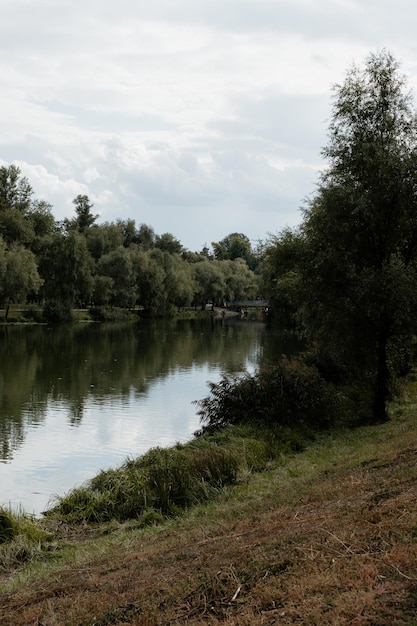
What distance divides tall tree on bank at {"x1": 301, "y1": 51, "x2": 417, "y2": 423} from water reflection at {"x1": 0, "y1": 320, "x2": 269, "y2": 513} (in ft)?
21.3

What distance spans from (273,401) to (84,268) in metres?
61.5

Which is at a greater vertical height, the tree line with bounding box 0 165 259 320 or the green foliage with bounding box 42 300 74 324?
the tree line with bounding box 0 165 259 320

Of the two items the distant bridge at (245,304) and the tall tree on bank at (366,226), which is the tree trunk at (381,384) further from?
the distant bridge at (245,304)

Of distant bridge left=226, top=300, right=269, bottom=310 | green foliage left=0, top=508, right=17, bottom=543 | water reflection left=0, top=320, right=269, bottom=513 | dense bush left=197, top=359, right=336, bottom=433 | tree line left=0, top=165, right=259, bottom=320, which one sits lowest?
water reflection left=0, top=320, right=269, bottom=513

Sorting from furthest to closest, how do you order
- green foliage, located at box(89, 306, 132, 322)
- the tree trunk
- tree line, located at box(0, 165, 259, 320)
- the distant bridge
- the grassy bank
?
the distant bridge, green foliage, located at box(89, 306, 132, 322), tree line, located at box(0, 165, 259, 320), the tree trunk, the grassy bank

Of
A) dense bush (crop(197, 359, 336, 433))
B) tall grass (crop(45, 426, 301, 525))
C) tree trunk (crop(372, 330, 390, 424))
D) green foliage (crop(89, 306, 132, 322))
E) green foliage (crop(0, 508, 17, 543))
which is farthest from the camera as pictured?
green foliage (crop(89, 306, 132, 322))

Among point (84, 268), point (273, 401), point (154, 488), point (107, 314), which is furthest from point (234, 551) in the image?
point (107, 314)

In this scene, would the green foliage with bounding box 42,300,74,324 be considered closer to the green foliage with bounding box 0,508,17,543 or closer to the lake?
the lake

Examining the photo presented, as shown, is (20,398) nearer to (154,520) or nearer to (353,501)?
(154,520)

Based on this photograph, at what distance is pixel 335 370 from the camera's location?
2744 centimetres

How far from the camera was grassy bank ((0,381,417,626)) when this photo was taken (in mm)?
5332

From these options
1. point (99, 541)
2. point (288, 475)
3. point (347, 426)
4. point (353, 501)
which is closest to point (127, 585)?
point (353, 501)

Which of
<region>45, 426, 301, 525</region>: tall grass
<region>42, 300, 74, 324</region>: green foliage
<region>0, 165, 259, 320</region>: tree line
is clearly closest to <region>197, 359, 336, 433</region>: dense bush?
<region>45, 426, 301, 525</region>: tall grass

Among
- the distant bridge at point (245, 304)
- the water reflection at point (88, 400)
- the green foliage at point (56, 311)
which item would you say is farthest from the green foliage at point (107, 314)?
the distant bridge at point (245, 304)
